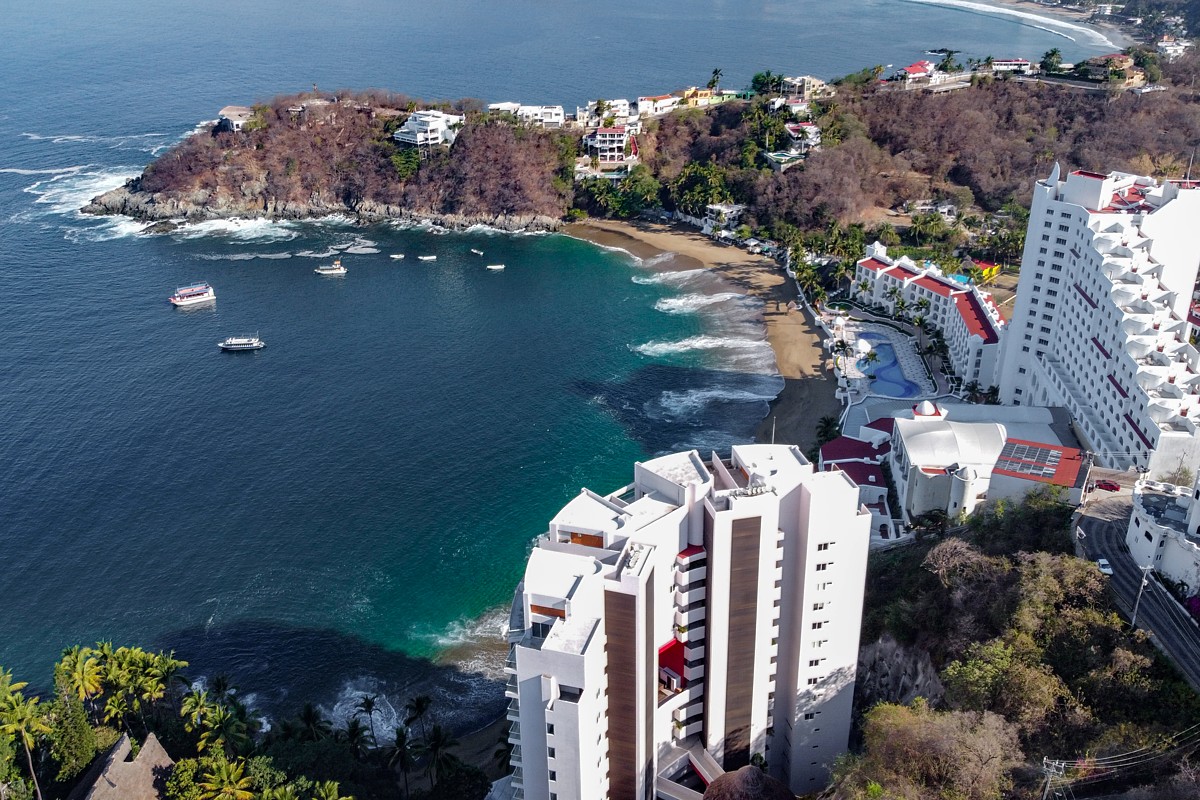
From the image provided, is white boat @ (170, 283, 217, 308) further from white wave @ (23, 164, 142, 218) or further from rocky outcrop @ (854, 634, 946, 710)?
rocky outcrop @ (854, 634, 946, 710)

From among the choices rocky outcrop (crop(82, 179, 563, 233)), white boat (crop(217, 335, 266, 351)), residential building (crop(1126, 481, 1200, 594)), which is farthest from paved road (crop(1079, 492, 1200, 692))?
rocky outcrop (crop(82, 179, 563, 233))

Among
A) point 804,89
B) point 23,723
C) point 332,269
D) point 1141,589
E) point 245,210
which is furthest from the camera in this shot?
point 804,89

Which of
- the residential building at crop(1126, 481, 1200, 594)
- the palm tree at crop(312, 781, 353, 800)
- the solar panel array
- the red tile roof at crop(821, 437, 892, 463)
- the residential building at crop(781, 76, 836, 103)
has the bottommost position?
the red tile roof at crop(821, 437, 892, 463)

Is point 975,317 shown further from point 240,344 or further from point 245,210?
point 245,210

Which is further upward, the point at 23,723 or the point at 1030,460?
the point at 1030,460

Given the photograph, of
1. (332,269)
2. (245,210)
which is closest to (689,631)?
(332,269)

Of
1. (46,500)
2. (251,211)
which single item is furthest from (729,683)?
(251,211)

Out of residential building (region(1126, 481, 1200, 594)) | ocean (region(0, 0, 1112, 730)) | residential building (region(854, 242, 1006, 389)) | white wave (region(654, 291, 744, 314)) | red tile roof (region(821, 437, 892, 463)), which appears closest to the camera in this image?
residential building (region(1126, 481, 1200, 594))

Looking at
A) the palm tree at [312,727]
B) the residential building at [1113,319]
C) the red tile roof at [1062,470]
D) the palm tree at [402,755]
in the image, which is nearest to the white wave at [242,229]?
the palm tree at [312,727]
